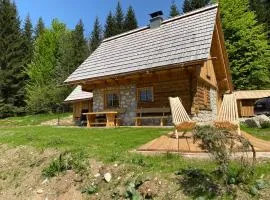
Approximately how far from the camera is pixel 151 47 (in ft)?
56.0

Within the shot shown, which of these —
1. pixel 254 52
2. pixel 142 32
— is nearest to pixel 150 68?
pixel 142 32

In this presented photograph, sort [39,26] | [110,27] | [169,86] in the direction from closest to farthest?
[169,86] < [110,27] < [39,26]

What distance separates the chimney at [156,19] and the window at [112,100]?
473 centimetres

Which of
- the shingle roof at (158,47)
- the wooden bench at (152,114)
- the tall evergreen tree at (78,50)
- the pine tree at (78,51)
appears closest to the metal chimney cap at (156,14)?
the shingle roof at (158,47)

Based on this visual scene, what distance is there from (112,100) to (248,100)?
15.6 meters

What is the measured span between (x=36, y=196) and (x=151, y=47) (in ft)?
37.9

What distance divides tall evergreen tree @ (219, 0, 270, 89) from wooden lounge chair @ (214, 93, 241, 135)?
24.8 m

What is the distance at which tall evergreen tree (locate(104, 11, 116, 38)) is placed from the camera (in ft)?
162

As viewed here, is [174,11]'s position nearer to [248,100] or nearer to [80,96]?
[248,100]

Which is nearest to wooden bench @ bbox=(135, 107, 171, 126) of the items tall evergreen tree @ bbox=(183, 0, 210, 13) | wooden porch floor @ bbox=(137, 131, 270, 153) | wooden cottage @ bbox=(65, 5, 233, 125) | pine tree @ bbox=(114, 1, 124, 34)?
wooden cottage @ bbox=(65, 5, 233, 125)

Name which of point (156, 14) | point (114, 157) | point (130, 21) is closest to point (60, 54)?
point (130, 21)

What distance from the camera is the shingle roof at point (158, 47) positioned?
48.4 feet

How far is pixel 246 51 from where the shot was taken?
33875 millimetres

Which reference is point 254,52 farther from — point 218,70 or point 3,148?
point 3,148
